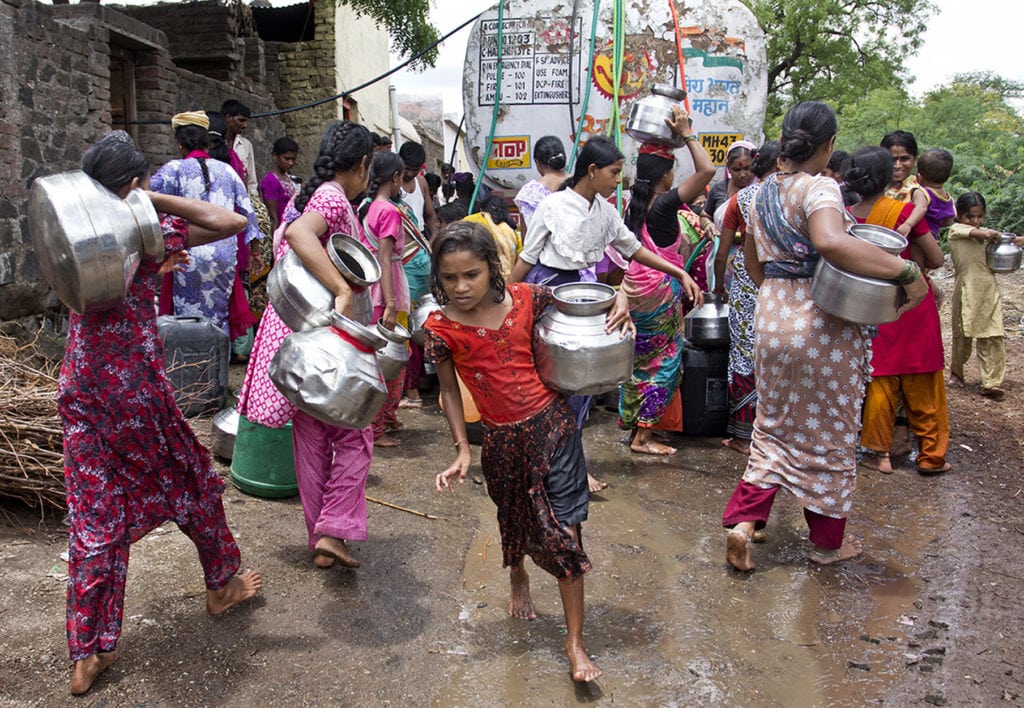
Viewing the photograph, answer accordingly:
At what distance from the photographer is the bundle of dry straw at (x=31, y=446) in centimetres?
362

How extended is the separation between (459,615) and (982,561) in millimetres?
2313

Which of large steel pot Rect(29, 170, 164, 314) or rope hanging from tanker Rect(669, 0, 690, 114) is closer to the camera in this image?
large steel pot Rect(29, 170, 164, 314)

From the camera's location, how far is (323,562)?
346 cm

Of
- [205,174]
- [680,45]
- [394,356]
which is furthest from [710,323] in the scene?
[205,174]

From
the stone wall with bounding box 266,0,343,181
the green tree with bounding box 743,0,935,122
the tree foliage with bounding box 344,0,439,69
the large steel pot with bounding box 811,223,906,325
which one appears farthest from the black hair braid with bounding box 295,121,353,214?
the green tree with bounding box 743,0,935,122

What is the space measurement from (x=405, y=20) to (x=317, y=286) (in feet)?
31.9

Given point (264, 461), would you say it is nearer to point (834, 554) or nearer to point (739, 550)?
point (739, 550)

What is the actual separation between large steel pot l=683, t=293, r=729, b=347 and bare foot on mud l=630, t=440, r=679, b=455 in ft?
2.45

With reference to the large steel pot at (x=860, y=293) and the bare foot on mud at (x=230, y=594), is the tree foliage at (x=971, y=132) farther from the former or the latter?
the bare foot on mud at (x=230, y=594)

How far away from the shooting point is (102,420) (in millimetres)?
2670

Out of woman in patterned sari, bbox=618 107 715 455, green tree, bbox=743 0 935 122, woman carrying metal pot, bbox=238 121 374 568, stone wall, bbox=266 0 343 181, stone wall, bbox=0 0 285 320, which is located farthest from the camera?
green tree, bbox=743 0 935 122

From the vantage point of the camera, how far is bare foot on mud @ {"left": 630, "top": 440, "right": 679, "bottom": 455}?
17.1ft

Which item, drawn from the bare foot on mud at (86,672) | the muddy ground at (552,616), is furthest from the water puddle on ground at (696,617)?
the bare foot on mud at (86,672)

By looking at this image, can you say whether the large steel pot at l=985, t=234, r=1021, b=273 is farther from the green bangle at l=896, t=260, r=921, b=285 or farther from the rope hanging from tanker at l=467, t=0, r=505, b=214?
the green bangle at l=896, t=260, r=921, b=285
